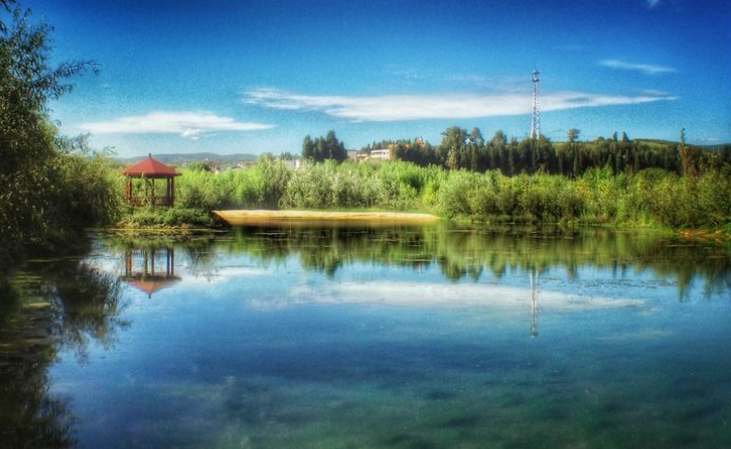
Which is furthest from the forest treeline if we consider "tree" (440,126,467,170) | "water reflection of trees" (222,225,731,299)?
"water reflection of trees" (222,225,731,299)

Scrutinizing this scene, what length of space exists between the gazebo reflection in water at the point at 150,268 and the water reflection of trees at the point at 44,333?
1.45 feet

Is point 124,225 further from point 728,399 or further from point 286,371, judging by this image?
point 728,399

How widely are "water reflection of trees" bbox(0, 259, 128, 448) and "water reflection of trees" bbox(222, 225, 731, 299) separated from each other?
4.28 m

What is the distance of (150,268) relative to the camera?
1330 cm

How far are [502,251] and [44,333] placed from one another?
37.4ft

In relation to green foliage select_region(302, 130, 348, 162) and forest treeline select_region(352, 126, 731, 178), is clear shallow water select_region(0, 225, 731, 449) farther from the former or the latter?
green foliage select_region(302, 130, 348, 162)

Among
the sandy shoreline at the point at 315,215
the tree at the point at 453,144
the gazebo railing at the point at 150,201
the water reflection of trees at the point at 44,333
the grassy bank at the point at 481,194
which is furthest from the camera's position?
the tree at the point at 453,144

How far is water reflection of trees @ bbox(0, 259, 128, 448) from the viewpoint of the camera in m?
4.72

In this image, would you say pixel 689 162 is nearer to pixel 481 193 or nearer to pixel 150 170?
pixel 481 193

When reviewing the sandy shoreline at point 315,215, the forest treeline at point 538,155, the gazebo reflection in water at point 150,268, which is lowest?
the gazebo reflection in water at point 150,268

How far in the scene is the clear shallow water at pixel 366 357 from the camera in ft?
15.5

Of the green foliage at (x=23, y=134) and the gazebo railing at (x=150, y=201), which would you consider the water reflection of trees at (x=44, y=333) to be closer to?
the green foliage at (x=23, y=134)

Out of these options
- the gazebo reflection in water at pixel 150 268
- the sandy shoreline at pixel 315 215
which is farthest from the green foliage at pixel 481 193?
the gazebo reflection in water at pixel 150 268

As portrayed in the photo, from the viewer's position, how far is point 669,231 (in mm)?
22359
